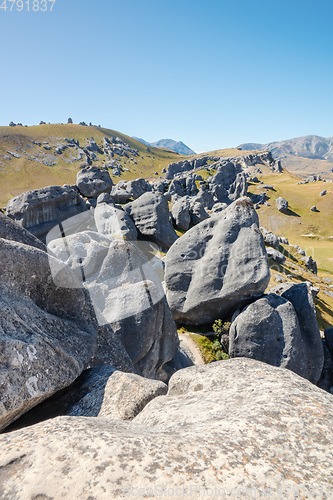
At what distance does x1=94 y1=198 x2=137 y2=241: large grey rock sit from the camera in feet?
124

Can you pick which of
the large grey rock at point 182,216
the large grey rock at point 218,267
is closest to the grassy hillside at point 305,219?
the large grey rock at point 182,216

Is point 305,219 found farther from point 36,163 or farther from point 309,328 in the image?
point 36,163

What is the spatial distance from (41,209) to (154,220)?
58.7 ft

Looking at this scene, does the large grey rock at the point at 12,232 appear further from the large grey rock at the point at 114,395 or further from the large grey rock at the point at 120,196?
the large grey rock at the point at 120,196

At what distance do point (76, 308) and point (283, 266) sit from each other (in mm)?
42365

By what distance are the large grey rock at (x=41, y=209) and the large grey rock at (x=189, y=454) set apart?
40.2m

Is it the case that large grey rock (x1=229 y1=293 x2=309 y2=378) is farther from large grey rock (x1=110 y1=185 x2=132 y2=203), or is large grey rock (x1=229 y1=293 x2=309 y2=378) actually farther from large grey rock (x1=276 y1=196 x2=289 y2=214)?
large grey rock (x1=276 y1=196 x2=289 y2=214)

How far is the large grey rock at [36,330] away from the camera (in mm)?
5328

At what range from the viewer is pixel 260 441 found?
4.08m

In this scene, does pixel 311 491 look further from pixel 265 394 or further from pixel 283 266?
pixel 283 266

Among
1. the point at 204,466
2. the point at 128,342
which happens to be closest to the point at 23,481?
the point at 204,466

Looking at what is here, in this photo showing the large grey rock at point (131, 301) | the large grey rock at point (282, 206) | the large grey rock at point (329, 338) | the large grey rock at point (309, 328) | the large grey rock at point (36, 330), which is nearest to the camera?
the large grey rock at point (36, 330)

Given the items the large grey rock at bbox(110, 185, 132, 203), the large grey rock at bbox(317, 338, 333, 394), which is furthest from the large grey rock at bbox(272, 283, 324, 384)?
the large grey rock at bbox(110, 185, 132, 203)

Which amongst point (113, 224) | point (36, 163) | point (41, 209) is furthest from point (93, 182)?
point (36, 163)
